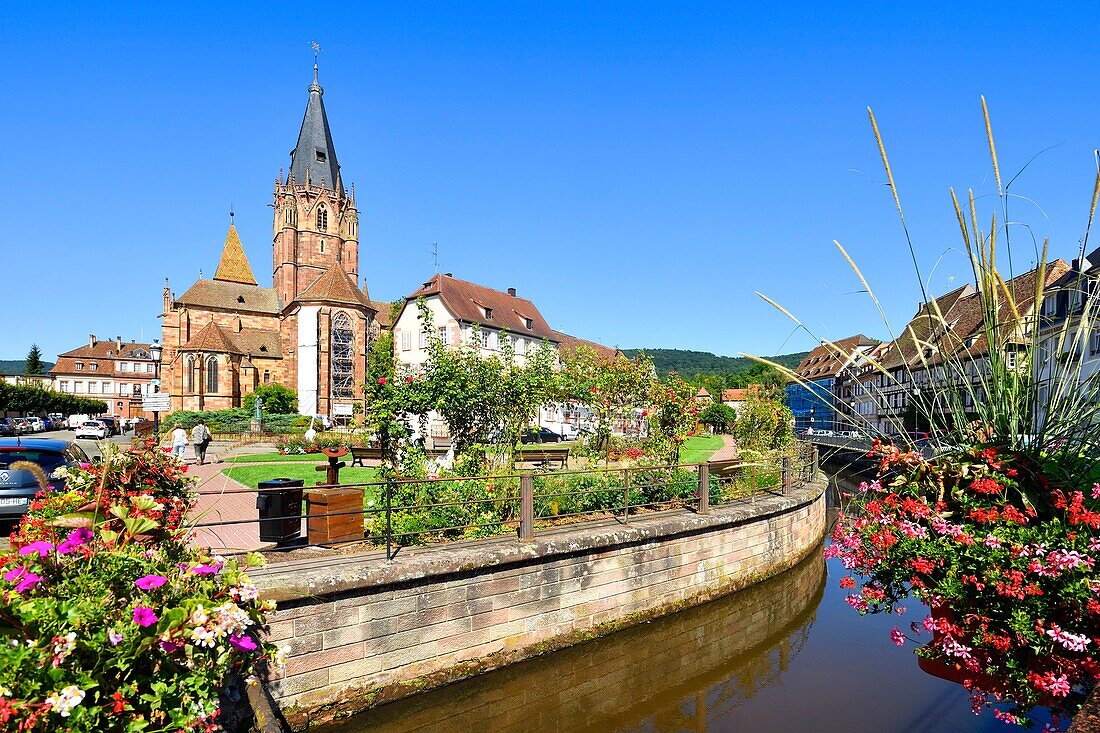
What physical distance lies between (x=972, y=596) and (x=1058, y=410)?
1007mm

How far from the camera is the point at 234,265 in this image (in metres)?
75.1

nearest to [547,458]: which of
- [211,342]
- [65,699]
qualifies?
[65,699]

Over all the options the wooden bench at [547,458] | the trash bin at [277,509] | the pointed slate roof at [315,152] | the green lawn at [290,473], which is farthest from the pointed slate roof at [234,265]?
the trash bin at [277,509]

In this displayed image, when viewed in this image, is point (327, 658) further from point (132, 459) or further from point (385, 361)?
point (385, 361)

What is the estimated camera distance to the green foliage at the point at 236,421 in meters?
41.7

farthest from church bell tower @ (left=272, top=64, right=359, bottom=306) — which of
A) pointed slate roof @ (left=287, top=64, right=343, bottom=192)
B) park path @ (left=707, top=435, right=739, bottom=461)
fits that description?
park path @ (left=707, top=435, right=739, bottom=461)

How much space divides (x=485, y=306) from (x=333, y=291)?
17.7 metres

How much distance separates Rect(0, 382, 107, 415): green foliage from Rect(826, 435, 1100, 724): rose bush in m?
70.3

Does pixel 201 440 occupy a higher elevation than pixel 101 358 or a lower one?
lower

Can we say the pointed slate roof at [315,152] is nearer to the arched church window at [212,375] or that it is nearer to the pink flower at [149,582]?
the arched church window at [212,375]

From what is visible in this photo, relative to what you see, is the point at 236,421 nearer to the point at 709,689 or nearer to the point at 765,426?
the point at 765,426

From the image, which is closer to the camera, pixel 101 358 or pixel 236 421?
pixel 236 421

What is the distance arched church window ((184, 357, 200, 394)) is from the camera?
58875mm

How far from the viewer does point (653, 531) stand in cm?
1029
